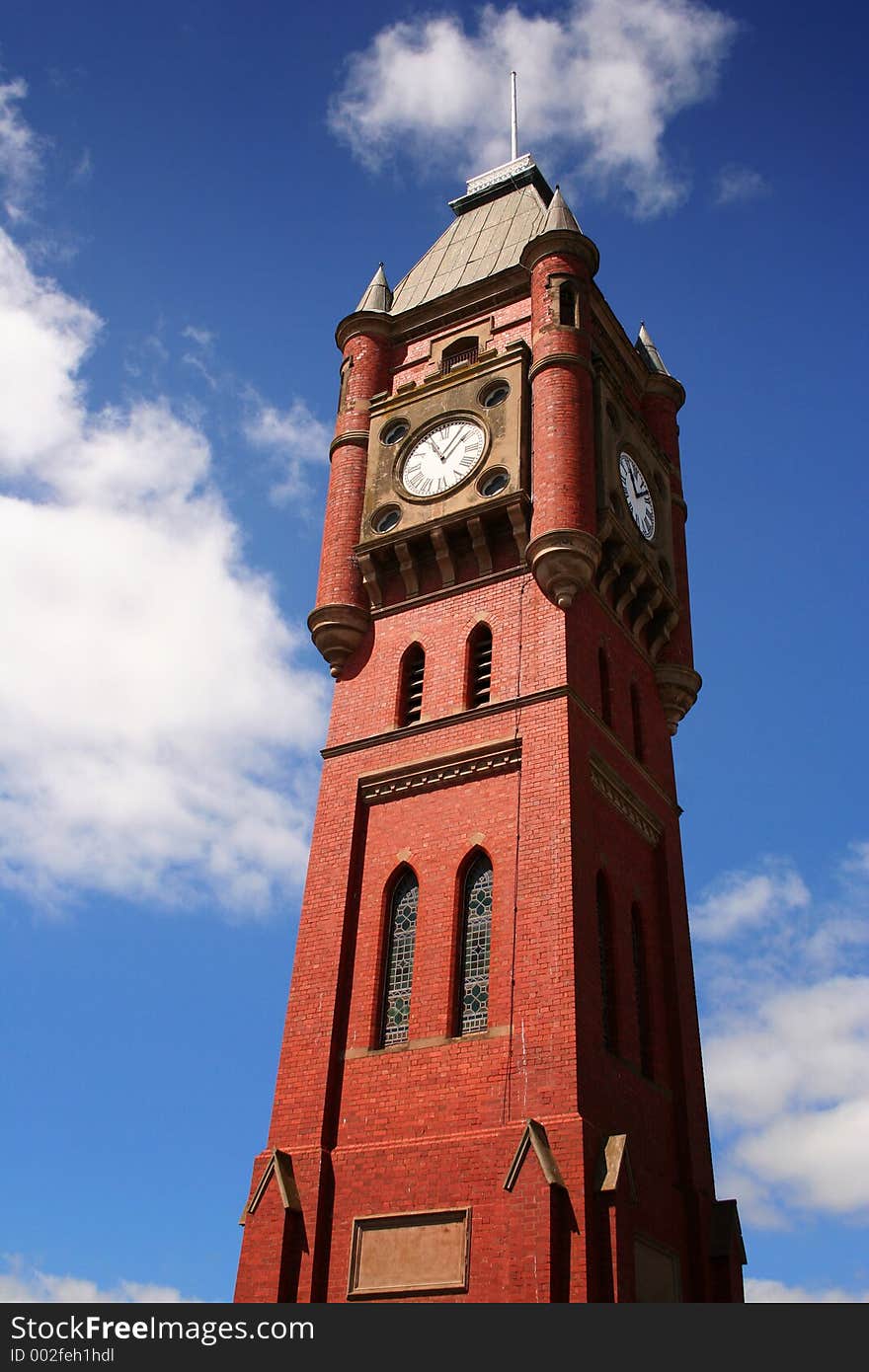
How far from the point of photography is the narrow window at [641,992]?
23.0 metres

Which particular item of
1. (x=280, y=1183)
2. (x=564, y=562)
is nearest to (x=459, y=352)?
(x=564, y=562)

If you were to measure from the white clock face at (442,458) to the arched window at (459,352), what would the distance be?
289 cm

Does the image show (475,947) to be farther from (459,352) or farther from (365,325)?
(365,325)

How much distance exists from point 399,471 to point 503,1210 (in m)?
16.5

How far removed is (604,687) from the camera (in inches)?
1024

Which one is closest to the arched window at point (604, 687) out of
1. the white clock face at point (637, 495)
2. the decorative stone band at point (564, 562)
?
the decorative stone band at point (564, 562)

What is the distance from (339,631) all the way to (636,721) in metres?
6.75

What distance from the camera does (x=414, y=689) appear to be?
26125 millimetres

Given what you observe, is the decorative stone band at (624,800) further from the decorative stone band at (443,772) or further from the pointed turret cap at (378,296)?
the pointed turret cap at (378,296)

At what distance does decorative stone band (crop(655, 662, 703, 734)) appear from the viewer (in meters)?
29.0
